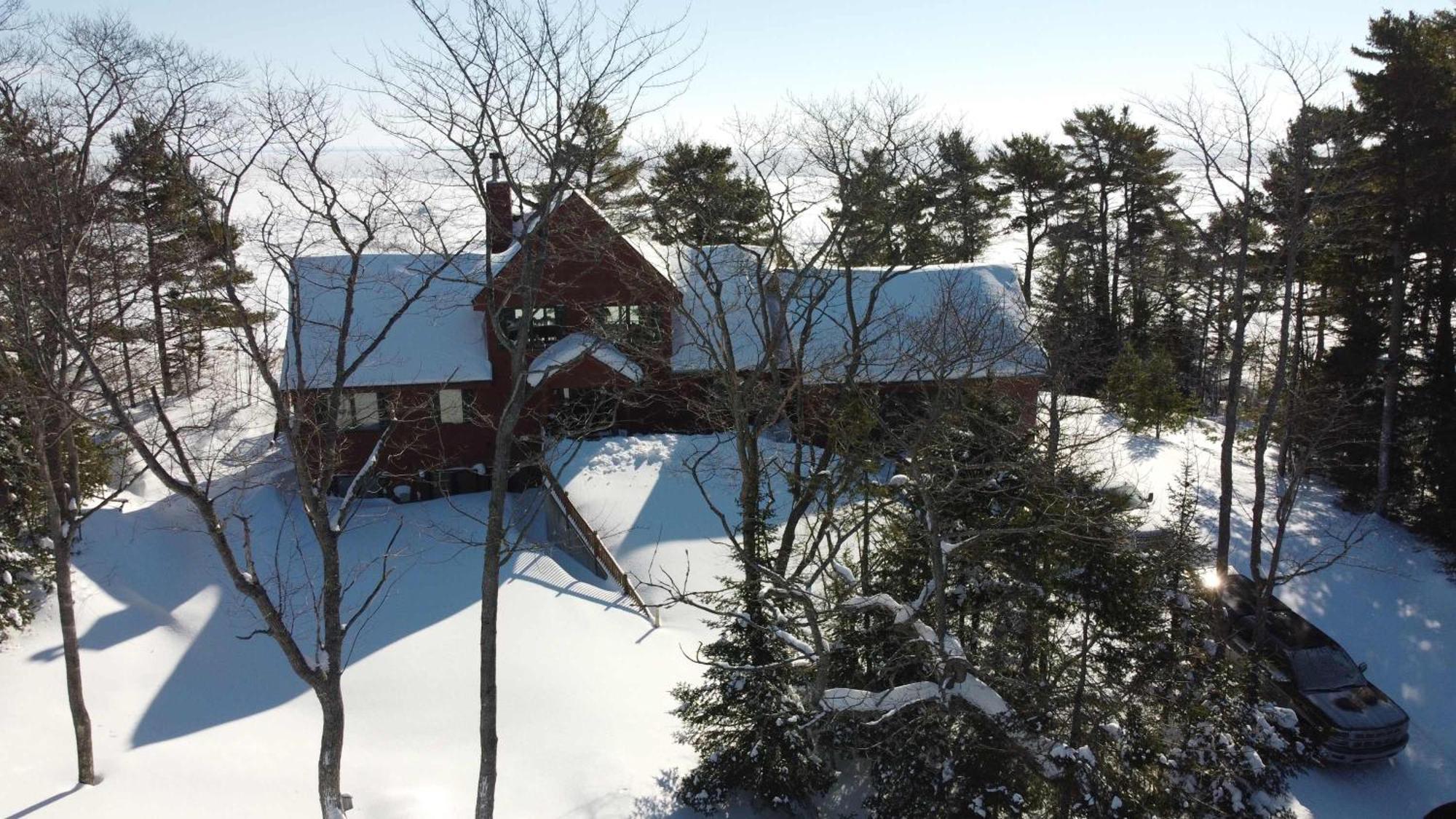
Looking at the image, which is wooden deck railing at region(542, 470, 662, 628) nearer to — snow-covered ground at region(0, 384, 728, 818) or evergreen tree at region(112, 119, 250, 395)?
snow-covered ground at region(0, 384, 728, 818)

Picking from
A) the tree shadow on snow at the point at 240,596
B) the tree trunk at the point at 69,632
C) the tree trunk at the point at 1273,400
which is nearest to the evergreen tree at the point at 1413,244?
the tree trunk at the point at 1273,400

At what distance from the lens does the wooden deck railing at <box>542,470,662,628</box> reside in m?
15.1

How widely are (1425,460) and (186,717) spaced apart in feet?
77.2

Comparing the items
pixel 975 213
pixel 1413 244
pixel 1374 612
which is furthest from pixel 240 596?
pixel 975 213

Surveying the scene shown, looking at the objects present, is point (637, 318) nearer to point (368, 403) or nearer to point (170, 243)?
point (368, 403)

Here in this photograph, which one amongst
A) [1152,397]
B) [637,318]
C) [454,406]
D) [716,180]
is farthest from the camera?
[716,180]

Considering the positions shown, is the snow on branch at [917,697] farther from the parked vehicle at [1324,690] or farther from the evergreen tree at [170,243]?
the evergreen tree at [170,243]

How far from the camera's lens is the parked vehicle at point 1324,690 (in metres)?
12.0

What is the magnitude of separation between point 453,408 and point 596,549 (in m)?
6.99

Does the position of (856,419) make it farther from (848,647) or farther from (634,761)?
(634,761)

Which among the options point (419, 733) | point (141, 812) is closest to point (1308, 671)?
point (419, 733)

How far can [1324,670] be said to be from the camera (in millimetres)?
12781

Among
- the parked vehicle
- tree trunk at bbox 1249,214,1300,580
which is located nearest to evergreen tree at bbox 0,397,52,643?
the parked vehicle

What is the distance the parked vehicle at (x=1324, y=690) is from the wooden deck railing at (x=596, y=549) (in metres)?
9.16
